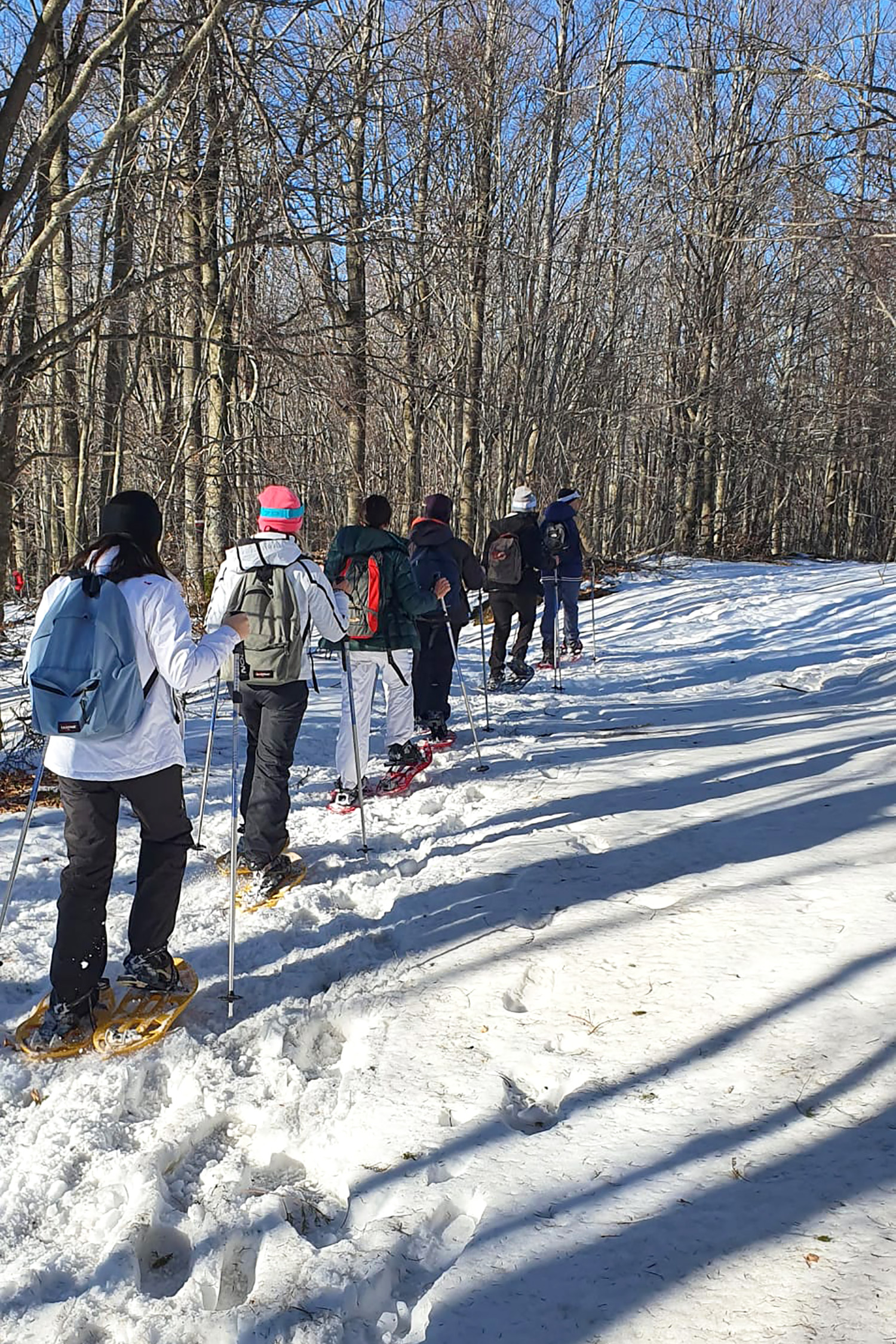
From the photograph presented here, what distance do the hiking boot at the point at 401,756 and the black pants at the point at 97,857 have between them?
3.40m

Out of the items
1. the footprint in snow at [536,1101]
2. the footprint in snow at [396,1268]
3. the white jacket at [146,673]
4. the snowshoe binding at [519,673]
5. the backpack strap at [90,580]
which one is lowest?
the footprint in snow at [396,1268]

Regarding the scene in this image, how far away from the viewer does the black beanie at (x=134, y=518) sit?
3689 mm

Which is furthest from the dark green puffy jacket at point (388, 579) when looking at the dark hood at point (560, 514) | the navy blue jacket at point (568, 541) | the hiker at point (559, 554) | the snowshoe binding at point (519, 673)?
the dark hood at point (560, 514)

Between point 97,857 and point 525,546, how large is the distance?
304 inches

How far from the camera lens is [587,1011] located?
3.74 metres

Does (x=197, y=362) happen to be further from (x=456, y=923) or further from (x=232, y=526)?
(x=456, y=923)

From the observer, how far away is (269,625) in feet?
17.0

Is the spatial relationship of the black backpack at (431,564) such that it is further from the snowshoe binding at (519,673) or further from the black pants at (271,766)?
the black pants at (271,766)

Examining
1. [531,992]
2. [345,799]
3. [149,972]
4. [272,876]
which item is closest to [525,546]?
[345,799]

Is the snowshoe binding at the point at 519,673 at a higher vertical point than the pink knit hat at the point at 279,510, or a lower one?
lower

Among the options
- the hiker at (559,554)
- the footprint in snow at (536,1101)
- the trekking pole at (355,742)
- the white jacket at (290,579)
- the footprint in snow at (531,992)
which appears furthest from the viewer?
the hiker at (559,554)

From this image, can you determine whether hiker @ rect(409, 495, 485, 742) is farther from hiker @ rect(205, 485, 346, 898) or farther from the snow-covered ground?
hiker @ rect(205, 485, 346, 898)

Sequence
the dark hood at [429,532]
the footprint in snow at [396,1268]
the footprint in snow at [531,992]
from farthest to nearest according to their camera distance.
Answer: the dark hood at [429,532]
the footprint in snow at [531,992]
the footprint in snow at [396,1268]

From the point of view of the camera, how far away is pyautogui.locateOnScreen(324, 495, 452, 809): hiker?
6.68 metres
